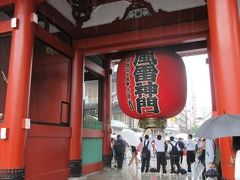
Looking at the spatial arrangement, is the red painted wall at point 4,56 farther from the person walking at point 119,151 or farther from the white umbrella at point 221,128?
the person walking at point 119,151

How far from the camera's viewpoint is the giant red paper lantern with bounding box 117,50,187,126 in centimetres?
649

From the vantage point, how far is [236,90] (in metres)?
5.26

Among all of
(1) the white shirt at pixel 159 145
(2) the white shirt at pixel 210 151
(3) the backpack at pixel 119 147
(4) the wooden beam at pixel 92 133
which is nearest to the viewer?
(2) the white shirt at pixel 210 151

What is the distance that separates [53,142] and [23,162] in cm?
156

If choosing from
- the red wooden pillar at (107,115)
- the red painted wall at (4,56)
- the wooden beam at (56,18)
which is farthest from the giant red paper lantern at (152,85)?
the red wooden pillar at (107,115)

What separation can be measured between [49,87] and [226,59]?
5874 mm

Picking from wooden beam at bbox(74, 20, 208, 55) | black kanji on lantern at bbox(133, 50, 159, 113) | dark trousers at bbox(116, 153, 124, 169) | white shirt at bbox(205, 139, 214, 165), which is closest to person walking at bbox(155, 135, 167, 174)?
dark trousers at bbox(116, 153, 124, 169)

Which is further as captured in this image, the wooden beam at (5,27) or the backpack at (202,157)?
the backpack at (202,157)

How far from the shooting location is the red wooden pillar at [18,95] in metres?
6.29

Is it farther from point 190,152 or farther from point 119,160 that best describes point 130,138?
point 190,152

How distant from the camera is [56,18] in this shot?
837 centimetres

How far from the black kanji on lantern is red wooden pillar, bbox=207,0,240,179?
4.86ft

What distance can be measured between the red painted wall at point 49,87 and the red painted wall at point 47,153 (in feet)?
2.70

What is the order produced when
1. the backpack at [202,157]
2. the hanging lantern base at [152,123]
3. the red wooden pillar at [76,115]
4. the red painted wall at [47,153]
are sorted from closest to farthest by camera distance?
the hanging lantern base at [152,123], the red painted wall at [47,153], the red wooden pillar at [76,115], the backpack at [202,157]
